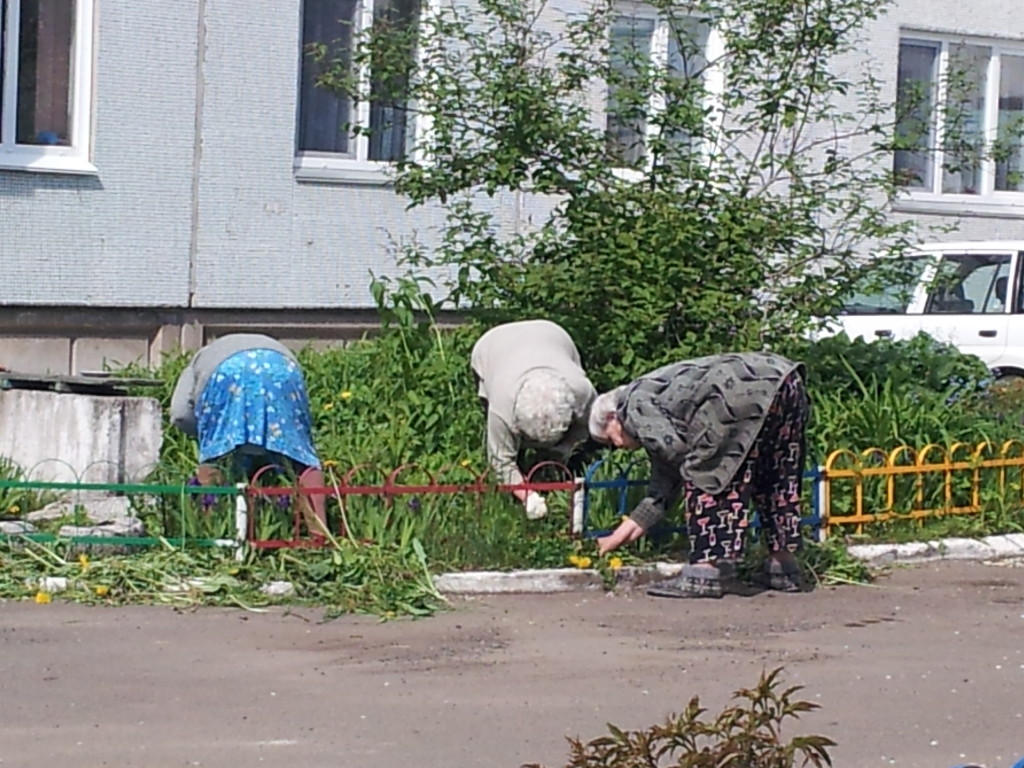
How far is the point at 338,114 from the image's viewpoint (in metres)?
13.7

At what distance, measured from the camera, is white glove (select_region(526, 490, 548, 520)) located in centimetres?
895

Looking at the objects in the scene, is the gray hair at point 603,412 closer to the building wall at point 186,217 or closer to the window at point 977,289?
the building wall at point 186,217

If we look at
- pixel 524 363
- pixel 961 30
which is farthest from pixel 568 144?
pixel 961 30

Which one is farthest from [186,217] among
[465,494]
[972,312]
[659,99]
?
[972,312]

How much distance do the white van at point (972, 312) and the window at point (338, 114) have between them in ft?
12.2

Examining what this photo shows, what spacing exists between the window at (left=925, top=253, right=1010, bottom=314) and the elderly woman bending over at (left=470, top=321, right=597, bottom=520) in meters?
5.83

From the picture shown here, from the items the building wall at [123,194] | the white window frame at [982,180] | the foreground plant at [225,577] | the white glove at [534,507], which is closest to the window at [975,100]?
the white window frame at [982,180]

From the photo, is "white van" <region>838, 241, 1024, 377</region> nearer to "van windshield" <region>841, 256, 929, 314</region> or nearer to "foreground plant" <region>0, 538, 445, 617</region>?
"van windshield" <region>841, 256, 929, 314</region>

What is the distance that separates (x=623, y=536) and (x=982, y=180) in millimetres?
9354

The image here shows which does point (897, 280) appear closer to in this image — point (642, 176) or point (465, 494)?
point (642, 176)

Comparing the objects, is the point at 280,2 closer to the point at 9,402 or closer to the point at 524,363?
the point at 9,402

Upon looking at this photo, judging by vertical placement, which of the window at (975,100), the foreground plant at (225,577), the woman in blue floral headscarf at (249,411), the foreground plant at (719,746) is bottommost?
the foreground plant at (225,577)

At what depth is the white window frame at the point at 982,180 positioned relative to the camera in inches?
645

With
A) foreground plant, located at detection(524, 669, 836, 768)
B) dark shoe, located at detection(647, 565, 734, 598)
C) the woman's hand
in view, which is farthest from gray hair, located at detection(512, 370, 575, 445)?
foreground plant, located at detection(524, 669, 836, 768)
